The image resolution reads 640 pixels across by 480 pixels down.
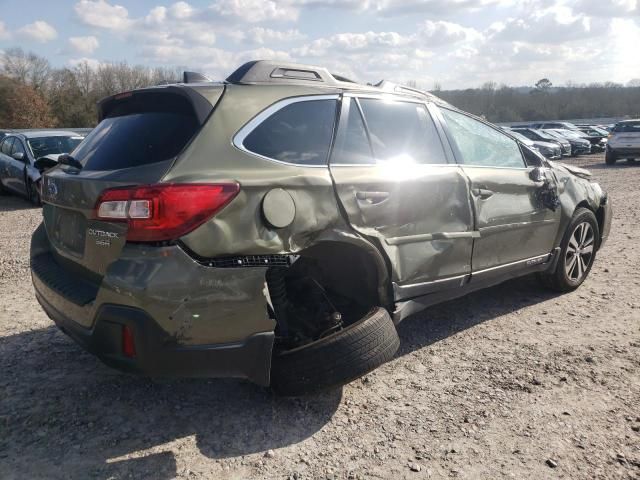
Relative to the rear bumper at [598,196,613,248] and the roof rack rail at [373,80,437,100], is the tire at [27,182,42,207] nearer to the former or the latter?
the roof rack rail at [373,80,437,100]

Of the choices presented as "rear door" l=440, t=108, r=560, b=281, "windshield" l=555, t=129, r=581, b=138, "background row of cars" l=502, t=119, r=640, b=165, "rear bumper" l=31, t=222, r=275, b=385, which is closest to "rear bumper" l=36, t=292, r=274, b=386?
"rear bumper" l=31, t=222, r=275, b=385

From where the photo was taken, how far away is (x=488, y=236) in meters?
3.99

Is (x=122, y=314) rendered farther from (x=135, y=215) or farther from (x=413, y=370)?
(x=413, y=370)

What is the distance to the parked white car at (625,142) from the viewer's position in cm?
2086

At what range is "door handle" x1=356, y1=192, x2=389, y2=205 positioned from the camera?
121 inches

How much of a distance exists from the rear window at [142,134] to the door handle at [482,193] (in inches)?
82.4

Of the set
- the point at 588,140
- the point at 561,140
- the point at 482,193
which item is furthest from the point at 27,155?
the point at 588,140

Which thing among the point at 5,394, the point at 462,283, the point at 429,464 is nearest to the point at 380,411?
the point at 429,464

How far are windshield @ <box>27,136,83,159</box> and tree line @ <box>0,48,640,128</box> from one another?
41.7 feet

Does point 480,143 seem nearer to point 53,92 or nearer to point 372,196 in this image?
point 372,196

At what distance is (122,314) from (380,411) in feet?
4.93

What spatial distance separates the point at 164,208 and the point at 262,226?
466 mm

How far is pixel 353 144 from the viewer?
3225 mm

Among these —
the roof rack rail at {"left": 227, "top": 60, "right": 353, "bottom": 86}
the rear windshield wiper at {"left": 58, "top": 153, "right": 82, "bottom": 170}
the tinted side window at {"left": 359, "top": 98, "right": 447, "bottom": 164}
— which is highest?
the roof rack rail at {"left": 227, "top": 60, "right": 353, "bottom": 86}
